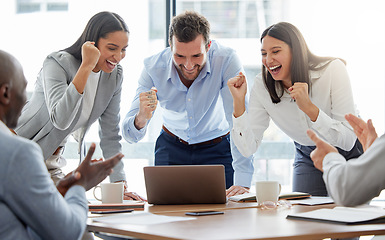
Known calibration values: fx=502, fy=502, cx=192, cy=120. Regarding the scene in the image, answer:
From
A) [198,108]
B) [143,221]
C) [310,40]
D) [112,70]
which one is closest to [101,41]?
[112,70]

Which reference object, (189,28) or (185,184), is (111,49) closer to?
(189,28)

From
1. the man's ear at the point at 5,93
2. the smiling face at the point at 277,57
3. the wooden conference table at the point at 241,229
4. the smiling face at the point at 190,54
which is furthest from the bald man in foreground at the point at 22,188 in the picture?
the smiling face at the point at 277,57

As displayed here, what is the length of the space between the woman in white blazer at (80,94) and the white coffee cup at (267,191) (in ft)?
2.95

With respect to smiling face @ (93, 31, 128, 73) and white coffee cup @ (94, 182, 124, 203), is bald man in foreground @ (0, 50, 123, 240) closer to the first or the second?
white coffee cup @ (94, 182, 124, 203)

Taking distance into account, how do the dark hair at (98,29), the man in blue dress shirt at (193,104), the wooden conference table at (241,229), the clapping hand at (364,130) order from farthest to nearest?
the man in blue dress shirt at (193,104) < the dark hair at (98,29) < the clapping hand at (364,130) < the wooden conference table at (241,229)

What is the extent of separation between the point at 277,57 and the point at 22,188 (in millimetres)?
1889

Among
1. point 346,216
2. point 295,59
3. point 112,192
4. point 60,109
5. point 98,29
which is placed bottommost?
point 112,192

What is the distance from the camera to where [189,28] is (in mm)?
2787

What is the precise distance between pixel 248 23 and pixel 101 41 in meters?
2.56

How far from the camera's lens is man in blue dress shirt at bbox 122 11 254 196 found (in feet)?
9.46

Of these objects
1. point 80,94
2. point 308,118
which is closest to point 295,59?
point 308,118

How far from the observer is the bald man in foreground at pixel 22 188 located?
118 centimetres

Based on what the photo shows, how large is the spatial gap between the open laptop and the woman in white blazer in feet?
1.97

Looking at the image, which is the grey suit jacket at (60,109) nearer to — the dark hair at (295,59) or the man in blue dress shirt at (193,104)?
the man in blue dress shirt at (193,104)
